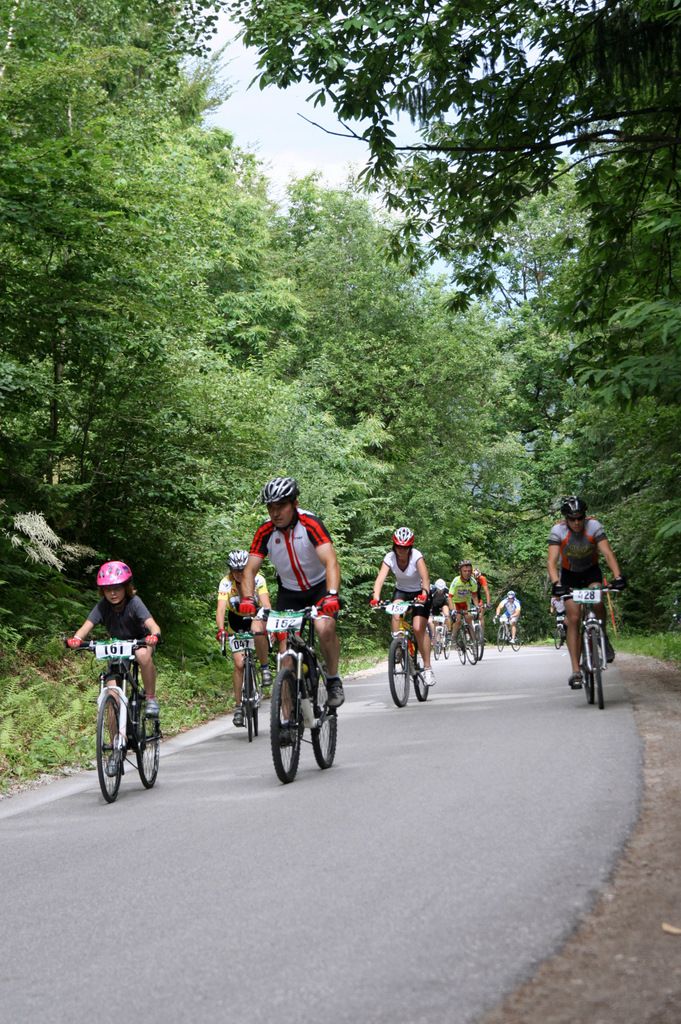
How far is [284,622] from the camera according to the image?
8.59 meters

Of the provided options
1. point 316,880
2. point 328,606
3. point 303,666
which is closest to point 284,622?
point 328,606

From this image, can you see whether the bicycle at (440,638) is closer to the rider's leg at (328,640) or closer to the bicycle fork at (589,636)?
the bicycle fork at (589,636)

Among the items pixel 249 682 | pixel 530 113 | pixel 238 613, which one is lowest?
pixel 249 682

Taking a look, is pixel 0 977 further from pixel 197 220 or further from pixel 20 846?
pixel 197 220

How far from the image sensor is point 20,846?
22.8 ft

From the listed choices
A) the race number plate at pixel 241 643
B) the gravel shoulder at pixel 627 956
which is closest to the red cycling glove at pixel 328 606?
the gravel shoulder at pixel 627 956

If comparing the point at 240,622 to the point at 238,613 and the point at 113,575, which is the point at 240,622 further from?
the point at 113,575

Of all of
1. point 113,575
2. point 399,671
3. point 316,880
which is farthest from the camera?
point 399,671

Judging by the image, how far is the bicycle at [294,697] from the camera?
27.3 feet

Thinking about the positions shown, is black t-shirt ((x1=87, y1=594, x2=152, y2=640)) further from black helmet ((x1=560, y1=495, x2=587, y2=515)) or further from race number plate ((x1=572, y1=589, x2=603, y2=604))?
black helmet ((x1=560, y1=495, x2=587, y2=515))

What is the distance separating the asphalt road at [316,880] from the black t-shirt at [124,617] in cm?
122

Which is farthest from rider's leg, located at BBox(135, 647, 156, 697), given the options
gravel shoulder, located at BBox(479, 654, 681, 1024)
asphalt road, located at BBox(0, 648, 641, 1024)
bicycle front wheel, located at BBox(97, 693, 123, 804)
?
gravel shoulder, located at BBox(479, 654, 681, 1024)

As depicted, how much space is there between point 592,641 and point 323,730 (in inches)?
147

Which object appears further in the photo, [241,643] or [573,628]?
[241,643]
